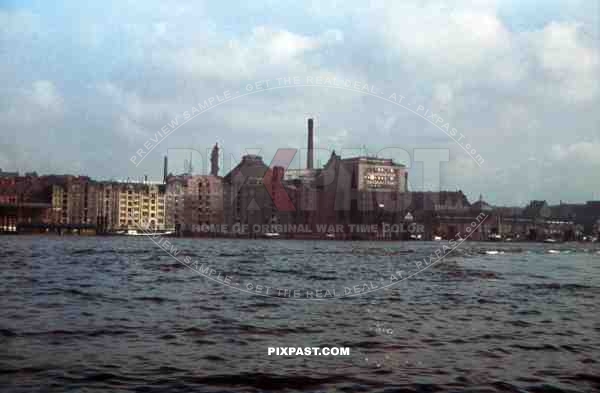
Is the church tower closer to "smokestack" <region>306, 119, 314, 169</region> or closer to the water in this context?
"smokestack" <region>306, 119, 314, 169</region>

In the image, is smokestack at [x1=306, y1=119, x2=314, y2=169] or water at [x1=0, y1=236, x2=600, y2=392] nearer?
water at [x1=0, y1=236, x2=600, y2=392]

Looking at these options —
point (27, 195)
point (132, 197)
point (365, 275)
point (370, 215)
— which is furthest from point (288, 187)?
point (365, 275)

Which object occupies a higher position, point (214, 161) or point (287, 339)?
point (214, 161)

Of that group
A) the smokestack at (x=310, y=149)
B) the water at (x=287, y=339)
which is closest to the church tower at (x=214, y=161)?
the smokestack at (x=310, y=149)

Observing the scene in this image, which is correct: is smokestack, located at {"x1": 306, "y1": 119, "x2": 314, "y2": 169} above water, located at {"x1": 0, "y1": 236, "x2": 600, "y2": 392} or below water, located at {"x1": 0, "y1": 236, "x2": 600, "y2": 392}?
above

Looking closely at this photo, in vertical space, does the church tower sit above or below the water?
above

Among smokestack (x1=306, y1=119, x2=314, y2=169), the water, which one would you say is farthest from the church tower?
the water

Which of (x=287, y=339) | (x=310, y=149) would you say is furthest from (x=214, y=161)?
(x=287, y=339)

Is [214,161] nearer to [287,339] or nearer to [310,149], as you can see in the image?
[310,149]

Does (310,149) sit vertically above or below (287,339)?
above

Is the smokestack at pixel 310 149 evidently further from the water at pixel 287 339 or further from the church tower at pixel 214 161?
the water at pixel 287 339

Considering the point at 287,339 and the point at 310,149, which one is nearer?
the point at 287,339

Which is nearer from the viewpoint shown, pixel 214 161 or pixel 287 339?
pixel 287 339

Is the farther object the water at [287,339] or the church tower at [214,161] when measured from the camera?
the church tower at [214,161]
